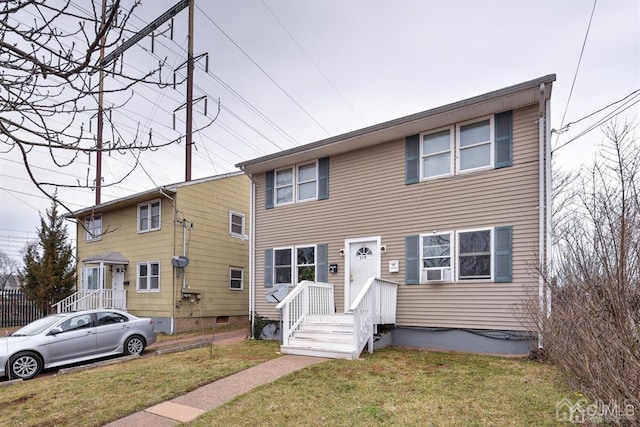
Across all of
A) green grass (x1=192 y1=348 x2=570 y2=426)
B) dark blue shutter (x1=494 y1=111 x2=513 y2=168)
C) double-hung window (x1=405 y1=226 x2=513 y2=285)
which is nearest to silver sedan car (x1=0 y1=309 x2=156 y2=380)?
green grass (x1=192 y1=348 x2=570 y2=426)

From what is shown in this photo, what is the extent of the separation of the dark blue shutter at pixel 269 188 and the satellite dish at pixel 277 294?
249 centimetres

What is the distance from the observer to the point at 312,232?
36.9 ft

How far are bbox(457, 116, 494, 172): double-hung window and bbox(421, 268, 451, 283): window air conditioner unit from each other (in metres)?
2.30

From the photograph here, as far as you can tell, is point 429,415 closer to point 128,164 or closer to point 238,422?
point 238,422

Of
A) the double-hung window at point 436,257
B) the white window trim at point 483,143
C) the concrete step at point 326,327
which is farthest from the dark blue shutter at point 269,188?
the white window trim at point 483,143

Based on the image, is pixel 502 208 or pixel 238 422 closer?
pixel 238 422

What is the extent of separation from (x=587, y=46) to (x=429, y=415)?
862 cm

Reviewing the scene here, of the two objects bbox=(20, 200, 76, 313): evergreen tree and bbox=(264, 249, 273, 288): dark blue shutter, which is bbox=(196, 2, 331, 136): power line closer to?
bbox=(264, 249, 273, 288): dark blue shutter

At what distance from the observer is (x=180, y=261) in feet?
45.6

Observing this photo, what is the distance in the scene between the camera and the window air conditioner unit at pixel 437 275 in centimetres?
895

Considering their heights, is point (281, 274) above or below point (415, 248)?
below

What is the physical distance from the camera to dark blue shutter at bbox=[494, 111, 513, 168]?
8.48 meters

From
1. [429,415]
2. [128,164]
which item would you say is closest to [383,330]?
[429,415]

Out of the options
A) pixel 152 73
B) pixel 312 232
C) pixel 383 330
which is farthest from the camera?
pixel 312 232
